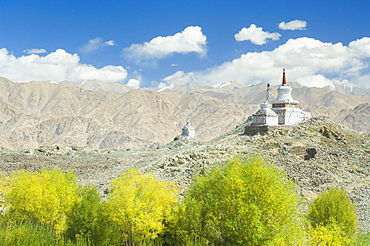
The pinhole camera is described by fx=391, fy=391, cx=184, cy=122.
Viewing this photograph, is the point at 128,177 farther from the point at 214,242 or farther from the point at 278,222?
the point at 278,222

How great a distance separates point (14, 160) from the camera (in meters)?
40.1

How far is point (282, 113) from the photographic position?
141 feet

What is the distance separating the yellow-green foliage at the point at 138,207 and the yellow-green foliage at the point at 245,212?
3.19 feet

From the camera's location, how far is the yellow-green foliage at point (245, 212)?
14047 mm

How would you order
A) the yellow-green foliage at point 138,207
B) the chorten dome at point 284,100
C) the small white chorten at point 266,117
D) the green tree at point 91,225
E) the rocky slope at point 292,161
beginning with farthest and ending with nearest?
the chorten dome at point 284,100
the small white chorten at point 266,117
the rocky slope at point 292,161
the green tree at point 91,225
the yellow-green foliage at point 138,207

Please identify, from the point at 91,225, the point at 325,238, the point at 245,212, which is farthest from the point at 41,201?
the point at 325,238

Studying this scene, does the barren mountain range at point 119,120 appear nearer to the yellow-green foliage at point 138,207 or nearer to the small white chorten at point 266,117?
the small white chorten at point 266,117

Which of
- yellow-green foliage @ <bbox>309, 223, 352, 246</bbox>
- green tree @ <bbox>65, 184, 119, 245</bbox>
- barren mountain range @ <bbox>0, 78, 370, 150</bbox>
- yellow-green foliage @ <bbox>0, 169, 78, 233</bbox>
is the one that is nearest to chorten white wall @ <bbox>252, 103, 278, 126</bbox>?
yellow-green foliage @ <bbox>309, 223, 352, 246</bbox>

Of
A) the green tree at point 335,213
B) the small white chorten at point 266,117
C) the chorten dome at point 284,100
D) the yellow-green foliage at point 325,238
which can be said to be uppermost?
the chorten dome at point 284,100

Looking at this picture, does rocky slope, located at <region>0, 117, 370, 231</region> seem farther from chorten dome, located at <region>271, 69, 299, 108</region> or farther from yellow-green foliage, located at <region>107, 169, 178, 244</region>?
yellow-green foliage, located at <region>107, 169, 178, 244</region>

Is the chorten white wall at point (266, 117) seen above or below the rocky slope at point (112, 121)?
below

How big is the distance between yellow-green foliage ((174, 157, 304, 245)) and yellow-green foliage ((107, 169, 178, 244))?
973 mm

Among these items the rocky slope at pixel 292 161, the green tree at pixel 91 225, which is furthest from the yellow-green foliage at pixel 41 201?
the rocky slope at pixel 292 161

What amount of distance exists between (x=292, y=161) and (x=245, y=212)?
1682 centimetres
